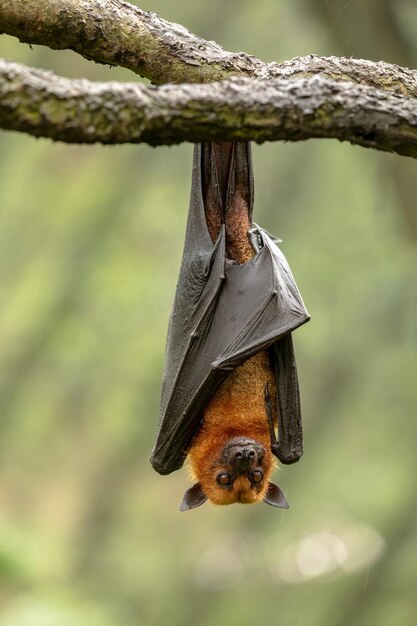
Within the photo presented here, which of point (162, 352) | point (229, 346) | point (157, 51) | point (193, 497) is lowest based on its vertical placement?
point (162, 352)

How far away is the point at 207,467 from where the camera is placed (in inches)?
265

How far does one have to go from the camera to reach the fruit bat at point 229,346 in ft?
19.3

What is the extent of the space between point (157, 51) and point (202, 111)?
1894 millimetres

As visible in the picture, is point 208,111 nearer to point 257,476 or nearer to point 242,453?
point 242,453

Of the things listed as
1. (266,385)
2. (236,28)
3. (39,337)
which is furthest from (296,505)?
(266,385)

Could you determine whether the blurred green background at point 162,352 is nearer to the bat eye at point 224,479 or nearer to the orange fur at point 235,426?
the orange fur at point 235,426

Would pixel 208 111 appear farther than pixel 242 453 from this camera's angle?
No

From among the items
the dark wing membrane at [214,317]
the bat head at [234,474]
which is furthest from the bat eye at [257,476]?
the dark wing membrane at [214,317]

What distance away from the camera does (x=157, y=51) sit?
5.03 metres

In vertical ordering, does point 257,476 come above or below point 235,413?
below

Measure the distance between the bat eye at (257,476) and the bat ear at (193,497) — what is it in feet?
1.55

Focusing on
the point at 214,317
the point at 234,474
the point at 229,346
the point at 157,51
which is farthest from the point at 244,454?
the point at 157,51

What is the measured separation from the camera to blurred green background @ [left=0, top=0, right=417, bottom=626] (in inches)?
496

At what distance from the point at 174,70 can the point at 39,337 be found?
335 inches
